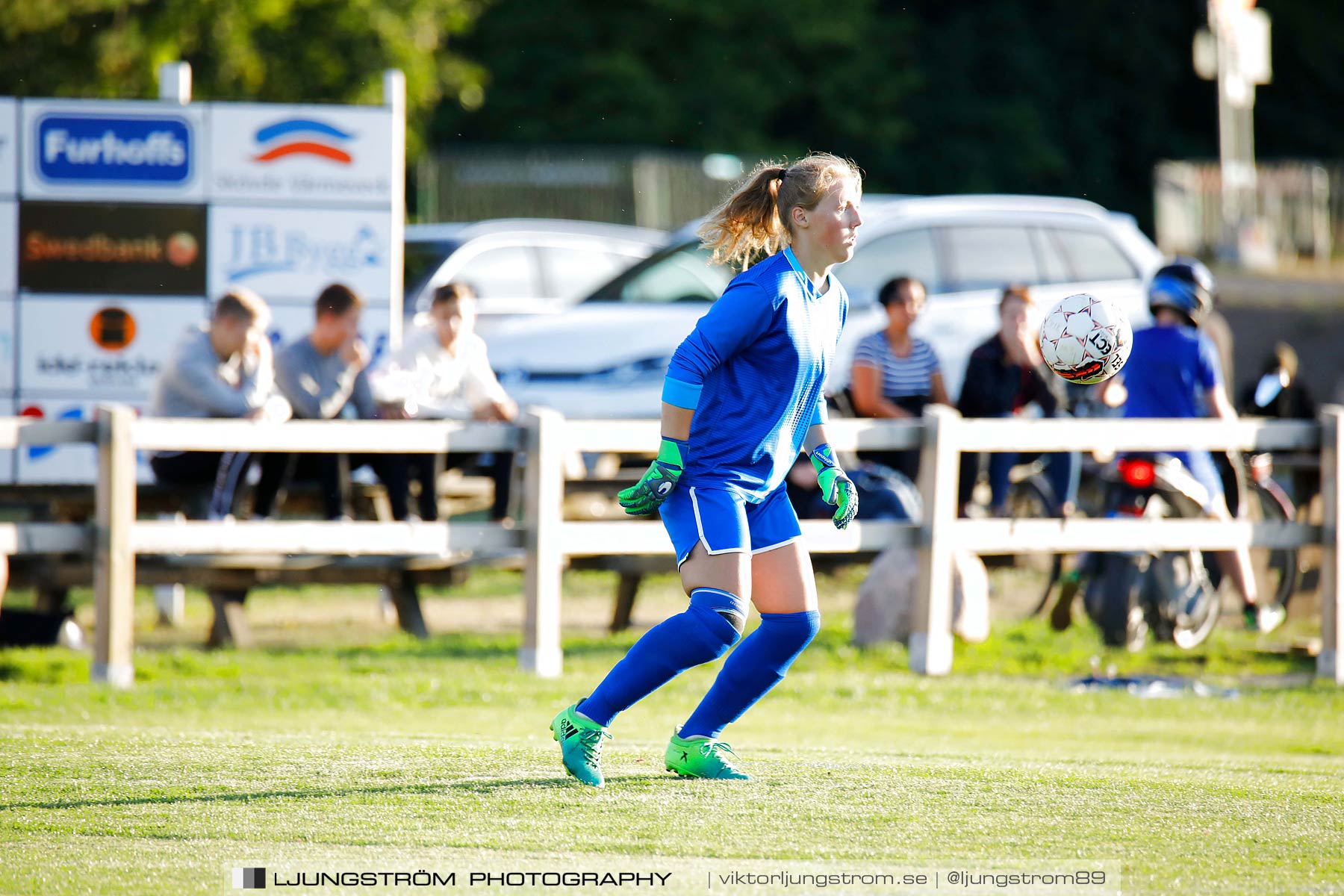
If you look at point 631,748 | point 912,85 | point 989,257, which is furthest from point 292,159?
point 912,85

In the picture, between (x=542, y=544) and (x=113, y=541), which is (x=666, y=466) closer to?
(x=542, y=544)

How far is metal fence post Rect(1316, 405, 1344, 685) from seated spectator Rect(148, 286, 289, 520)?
573 centimetres

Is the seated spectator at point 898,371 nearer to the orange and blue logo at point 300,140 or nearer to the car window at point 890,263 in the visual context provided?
the car window at point 890,263

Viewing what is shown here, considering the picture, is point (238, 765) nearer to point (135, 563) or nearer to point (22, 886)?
point (22, 886)

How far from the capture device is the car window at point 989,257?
550 inches

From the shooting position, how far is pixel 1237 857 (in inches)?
181

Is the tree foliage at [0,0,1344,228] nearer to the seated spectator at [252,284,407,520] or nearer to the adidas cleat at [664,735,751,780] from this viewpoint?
the seated spectator at [252,284,407,520]

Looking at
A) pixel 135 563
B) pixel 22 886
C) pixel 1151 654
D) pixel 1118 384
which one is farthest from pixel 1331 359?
pixel 22 886

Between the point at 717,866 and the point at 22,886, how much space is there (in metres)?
1.65

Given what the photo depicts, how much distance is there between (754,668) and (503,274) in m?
11.2

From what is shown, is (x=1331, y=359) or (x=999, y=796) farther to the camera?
(x=1331, y=359)

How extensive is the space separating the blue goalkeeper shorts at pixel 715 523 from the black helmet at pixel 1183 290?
4.86 metres

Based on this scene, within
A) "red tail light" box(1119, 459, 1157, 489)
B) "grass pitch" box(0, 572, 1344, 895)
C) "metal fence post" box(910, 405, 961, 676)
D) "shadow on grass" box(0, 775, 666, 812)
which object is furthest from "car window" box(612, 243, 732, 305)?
"shadow on grass" box(0, 775, 666, 812)

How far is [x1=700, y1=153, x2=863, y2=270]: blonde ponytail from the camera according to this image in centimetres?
541
